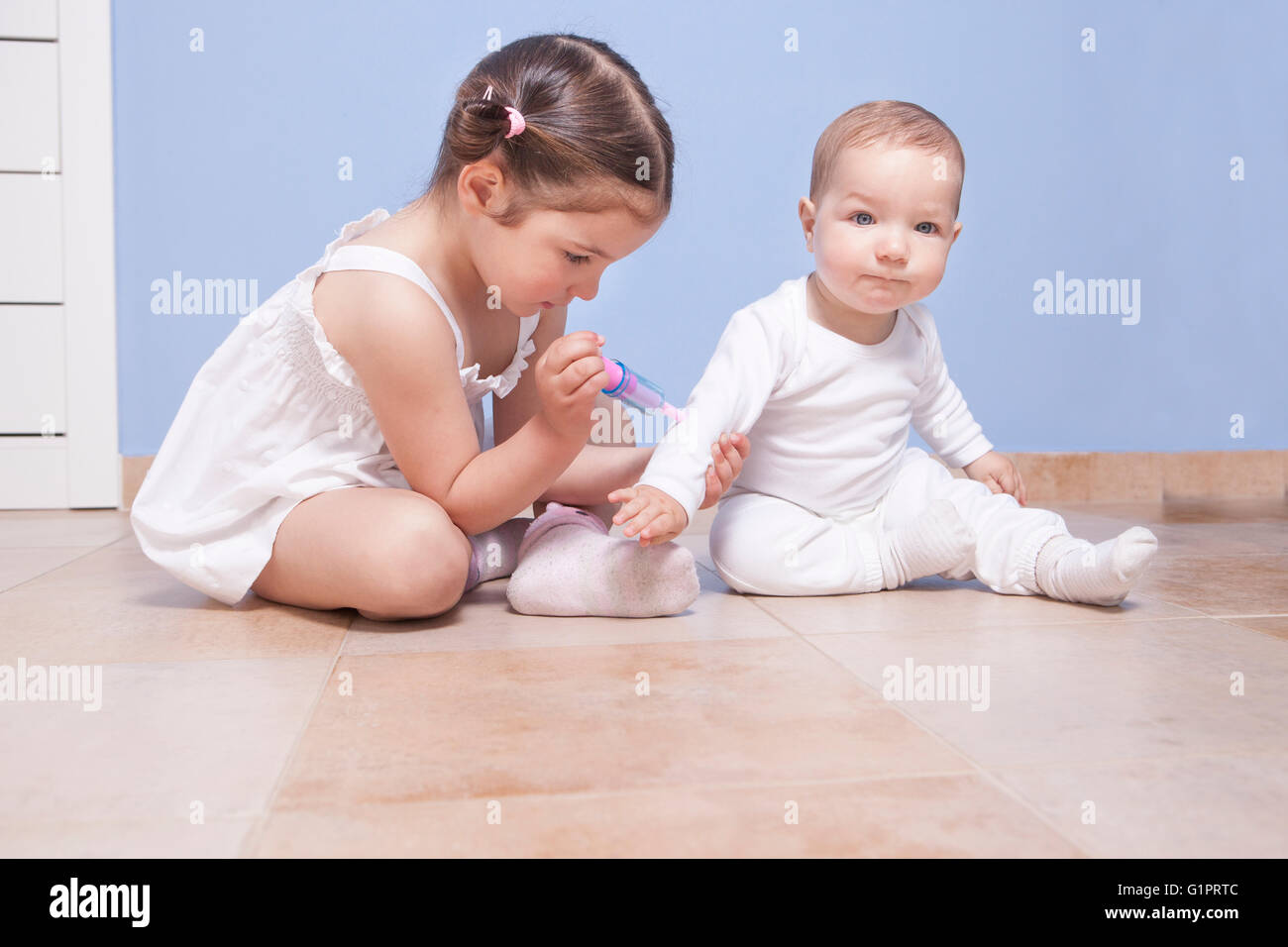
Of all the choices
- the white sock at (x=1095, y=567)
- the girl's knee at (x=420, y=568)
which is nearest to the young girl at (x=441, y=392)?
the girl's knee at (x=420, y=568)

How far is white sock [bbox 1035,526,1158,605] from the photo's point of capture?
81 cm

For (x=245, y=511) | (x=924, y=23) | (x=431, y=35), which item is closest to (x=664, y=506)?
(x=245, y=511)

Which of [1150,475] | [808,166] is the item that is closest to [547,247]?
[808,166]

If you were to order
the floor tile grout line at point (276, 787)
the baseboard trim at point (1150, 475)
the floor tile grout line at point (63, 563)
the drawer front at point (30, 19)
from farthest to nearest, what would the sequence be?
the baseboard trim at point (1150, 475), the drawer front at point (30, 19), the floor tile grout line at point (63, 563), the floor tile grout line at point (276, 787)

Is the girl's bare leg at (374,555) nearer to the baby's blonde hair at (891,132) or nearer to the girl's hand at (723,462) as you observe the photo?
the girl's hand at (723,462)

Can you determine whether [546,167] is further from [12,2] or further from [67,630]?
[12,2]

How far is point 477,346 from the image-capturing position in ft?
3.14

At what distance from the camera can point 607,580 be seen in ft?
2.78

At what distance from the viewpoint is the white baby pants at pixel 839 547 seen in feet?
3.01

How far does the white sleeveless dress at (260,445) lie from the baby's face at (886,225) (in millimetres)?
322

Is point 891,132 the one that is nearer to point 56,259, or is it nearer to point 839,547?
point 839,547

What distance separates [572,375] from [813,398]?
11.5 inches

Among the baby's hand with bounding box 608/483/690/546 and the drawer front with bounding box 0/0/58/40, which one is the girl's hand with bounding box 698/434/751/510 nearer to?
the baby's hand with bounding box 608/483/690/546
